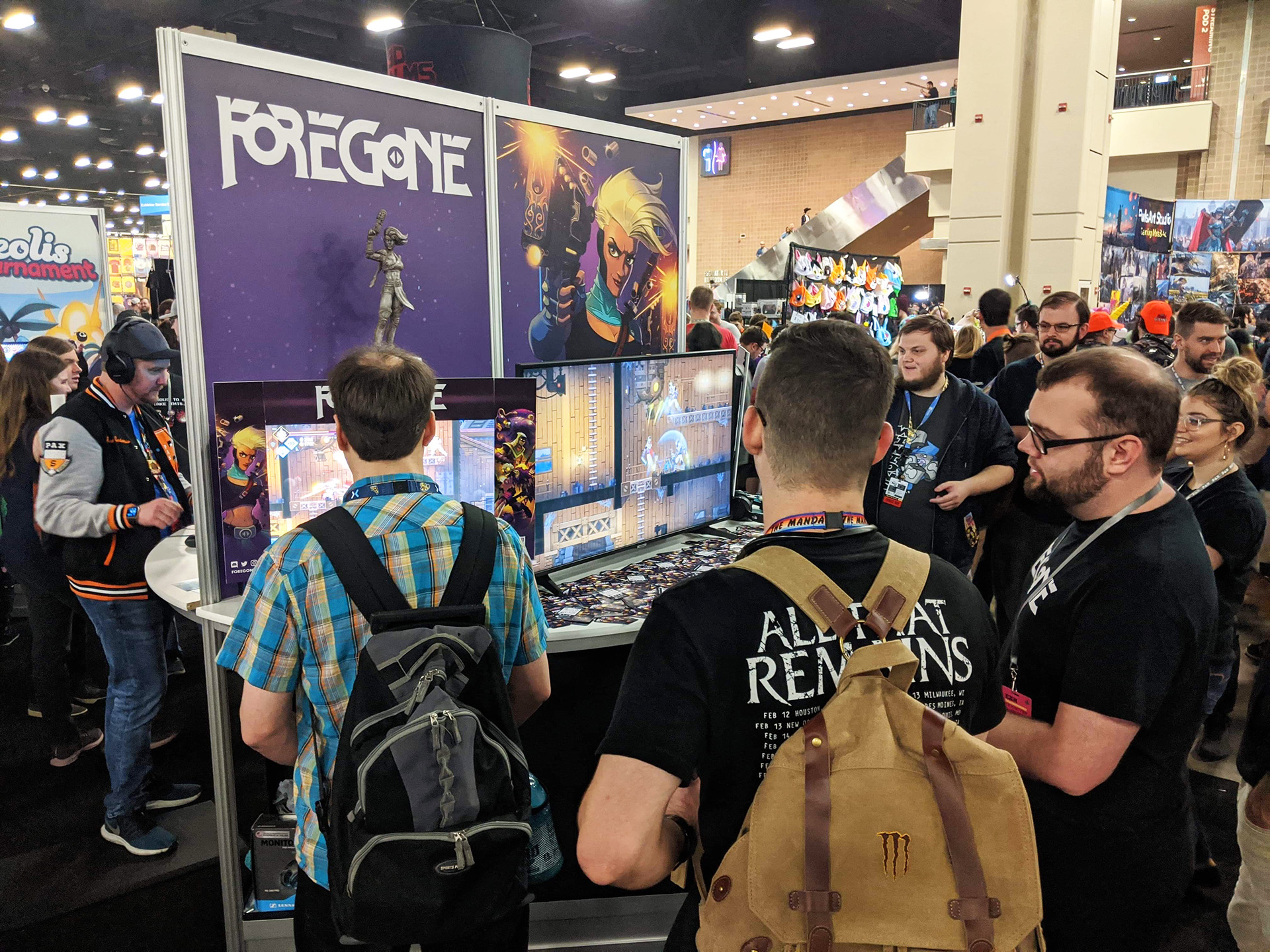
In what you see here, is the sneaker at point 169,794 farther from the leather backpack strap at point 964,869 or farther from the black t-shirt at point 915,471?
the leather backpack strap at point 964,869

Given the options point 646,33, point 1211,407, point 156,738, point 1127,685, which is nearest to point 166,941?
point 156,738

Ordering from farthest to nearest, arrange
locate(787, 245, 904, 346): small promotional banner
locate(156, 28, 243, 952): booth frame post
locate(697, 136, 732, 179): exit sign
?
locate(697, 136, 732, 179): exit sign
locate(787, 245, 904, 346): small promotional banner
locate(156, 28, 243, 952): booth frame post

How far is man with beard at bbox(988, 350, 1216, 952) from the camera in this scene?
1.42 m

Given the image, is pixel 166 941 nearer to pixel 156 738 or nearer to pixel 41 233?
pixel 156 738

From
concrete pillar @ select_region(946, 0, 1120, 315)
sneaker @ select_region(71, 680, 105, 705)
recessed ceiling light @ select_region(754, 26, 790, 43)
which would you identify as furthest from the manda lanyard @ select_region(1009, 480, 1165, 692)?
recessed ceiling light @ select_region(754, 26, 790, 43)

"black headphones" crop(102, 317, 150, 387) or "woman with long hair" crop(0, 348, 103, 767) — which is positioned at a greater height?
"black headphones" crop(102, 317, 150, 387)

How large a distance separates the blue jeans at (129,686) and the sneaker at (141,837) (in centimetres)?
3

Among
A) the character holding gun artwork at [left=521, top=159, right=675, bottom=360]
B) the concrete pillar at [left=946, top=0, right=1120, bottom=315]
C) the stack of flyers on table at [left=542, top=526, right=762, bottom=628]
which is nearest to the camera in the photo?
the stack of flyers on table at [left=542, top=526, right=762, bottom=628]

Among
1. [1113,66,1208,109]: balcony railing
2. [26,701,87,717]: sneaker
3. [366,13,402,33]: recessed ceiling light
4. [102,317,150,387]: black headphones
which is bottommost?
[26,701,87,717]: sneaker

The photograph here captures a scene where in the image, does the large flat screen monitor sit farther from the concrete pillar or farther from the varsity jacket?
the concrete pillar

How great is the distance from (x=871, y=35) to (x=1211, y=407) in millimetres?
13534

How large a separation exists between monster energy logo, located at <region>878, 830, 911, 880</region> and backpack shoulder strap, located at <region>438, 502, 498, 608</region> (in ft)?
2.57

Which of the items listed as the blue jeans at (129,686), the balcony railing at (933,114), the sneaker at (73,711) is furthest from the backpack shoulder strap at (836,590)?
the balcony railing at (933,114)

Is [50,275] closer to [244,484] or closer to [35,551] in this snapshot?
[35,551]
